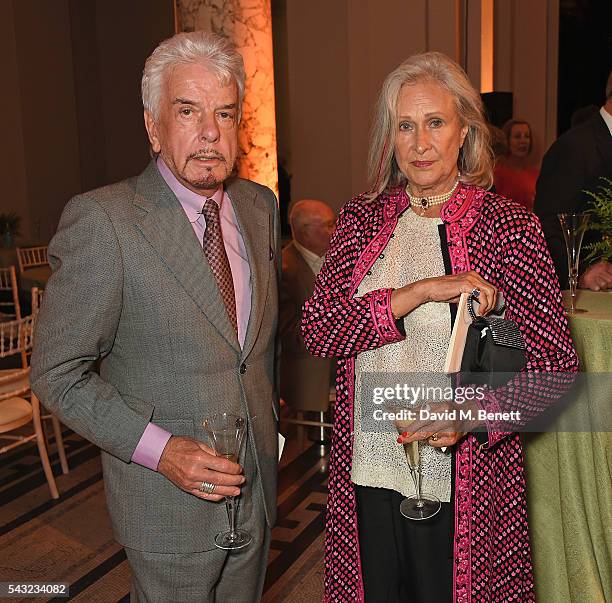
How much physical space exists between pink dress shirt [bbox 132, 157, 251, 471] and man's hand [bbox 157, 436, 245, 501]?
3 cm

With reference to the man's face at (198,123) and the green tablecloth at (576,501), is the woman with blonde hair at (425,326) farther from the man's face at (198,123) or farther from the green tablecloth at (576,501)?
the green tablecloth at (576,501)

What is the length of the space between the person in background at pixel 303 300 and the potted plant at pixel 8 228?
6.60m

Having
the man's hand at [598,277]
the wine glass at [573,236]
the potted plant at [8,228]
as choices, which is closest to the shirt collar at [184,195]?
the wine glass at [573,236]

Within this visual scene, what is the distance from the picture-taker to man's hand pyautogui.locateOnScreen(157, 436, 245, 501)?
1.59 meters

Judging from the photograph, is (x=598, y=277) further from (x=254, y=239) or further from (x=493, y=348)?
(x=254, y=239)

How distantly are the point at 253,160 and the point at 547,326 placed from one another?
432 cm

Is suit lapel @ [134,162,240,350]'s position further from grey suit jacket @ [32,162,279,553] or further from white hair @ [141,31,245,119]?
white hair @ [141,31,245,119]

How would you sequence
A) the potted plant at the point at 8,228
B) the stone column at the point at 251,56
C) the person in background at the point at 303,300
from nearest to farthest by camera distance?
the person in background at the point at 303,300 → the stone column at the point at 251,56 → the potted plant at the point at 8,228

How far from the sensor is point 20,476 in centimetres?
488

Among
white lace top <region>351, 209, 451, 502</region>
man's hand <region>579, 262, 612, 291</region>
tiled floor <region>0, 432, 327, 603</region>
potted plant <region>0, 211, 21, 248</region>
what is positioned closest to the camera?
white lace top <region>351, 209, 451, 502</region>

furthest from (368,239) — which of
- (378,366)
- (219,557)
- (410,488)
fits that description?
(219,557)

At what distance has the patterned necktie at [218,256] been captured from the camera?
1.79 m

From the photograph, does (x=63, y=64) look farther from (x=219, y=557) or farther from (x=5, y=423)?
(x=219, y=557)

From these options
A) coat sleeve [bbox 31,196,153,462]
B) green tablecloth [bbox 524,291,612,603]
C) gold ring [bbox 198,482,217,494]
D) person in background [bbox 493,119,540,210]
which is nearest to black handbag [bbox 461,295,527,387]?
gold ring [bbox 198,482,217,494]
